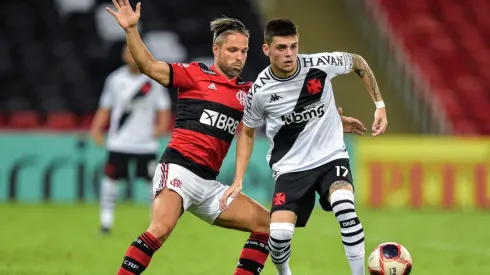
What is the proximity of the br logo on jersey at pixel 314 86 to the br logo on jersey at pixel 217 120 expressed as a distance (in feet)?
2.17

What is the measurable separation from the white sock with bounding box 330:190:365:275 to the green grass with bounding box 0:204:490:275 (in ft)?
7.42

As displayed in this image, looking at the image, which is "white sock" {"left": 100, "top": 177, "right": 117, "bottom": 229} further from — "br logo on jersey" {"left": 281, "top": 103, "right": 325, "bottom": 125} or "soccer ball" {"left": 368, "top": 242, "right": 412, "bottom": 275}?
"soccer ball" {"left": 368, "top": 242, "right": 412, "bottom": 275}

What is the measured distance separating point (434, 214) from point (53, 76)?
332 inches

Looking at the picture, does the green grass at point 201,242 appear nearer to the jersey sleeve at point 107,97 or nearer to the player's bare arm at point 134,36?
the jersey sleeve at point 107,97

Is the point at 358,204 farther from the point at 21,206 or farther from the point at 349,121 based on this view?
the point at 349,121

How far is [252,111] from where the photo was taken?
335 inches

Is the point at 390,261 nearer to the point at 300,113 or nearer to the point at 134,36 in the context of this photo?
the point at 300,113

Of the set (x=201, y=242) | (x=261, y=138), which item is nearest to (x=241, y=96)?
(x=201, y=242)

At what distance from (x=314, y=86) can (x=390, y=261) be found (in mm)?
1520

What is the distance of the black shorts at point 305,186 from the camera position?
845 cm

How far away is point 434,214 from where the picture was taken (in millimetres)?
18047

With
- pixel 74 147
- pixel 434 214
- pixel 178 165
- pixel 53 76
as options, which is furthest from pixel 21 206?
pixel 178 165

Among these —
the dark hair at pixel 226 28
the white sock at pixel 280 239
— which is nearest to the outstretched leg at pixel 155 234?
the white sock at pixel 280 239

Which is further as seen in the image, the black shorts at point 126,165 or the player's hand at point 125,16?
the black shorts at point 126,165
